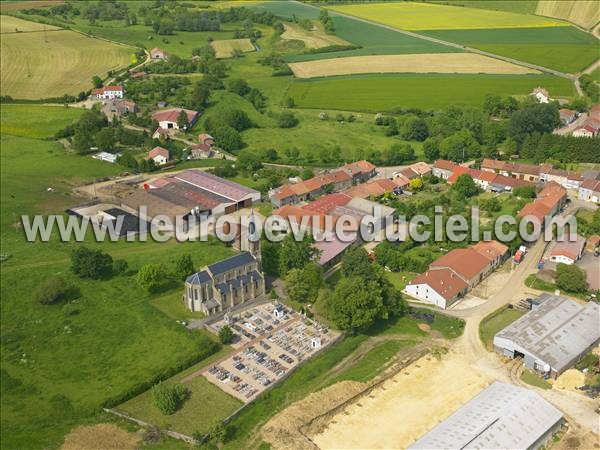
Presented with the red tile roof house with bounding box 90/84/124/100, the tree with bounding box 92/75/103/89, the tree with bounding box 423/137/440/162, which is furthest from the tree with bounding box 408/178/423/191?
the tree with bounding box 92/75/103/89

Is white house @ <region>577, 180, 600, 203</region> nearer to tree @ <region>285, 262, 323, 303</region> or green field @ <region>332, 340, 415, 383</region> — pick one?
green field @ <region>332, 340, 415, 383</region>

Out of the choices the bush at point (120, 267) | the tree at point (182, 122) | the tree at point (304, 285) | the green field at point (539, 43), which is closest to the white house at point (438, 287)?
the tree at point (304, 285)

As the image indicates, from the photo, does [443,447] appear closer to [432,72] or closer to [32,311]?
[32,311]

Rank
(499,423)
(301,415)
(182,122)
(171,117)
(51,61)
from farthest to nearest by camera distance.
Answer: (51,61) < (171,117) < (182,122) < (301,415) < (499,423)

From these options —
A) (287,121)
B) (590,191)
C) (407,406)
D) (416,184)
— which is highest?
(590,191)

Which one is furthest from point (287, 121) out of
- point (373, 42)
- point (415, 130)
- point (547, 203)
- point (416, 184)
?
point (373, 42)

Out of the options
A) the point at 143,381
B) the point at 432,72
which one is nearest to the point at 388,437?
the point at 143,381

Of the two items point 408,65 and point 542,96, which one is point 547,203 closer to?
point 542,96
